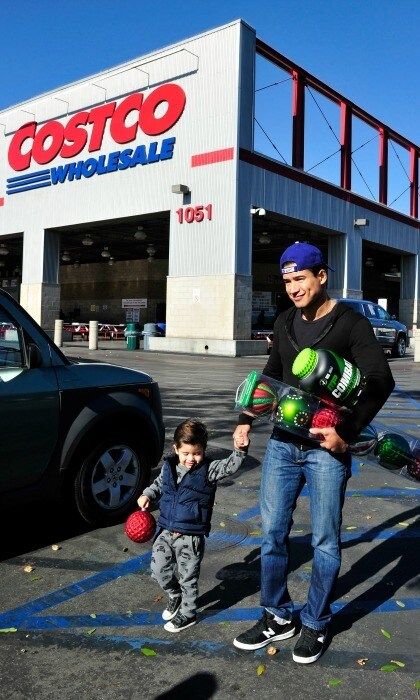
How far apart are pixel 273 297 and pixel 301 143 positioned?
20134mm

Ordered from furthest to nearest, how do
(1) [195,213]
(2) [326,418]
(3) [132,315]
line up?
1. (3) [132,315]
2. (1) [195,213]
3. (2) [326,418]

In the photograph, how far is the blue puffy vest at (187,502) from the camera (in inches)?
119

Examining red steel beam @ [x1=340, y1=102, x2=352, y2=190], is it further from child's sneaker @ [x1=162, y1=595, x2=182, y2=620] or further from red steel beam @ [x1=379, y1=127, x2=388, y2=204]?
child's sneaker @ [x1=162, y1=595, x2=182, y2=620]

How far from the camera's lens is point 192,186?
23.8 meters

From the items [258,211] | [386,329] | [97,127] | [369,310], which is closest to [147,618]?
[369,310]

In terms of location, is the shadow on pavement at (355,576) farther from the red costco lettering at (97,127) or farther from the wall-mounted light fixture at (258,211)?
the red costco lettering at (97,127)

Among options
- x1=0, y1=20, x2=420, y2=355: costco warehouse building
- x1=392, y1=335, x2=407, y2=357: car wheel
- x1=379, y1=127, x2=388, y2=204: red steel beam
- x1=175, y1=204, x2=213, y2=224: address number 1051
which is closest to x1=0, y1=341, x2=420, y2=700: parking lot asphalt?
x1=0, y1=20, x2=420, y2=355: costco warehouse building

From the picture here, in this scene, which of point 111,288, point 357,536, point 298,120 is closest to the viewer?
point 357,536

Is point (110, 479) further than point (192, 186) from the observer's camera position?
No

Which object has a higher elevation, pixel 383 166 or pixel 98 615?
pixel 383 166

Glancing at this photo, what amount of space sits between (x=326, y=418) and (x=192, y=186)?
2233cm

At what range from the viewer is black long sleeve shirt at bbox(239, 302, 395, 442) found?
2.48m

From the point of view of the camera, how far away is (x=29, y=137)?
99.6ft

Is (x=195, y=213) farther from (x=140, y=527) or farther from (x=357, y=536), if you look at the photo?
(x=140, y=527)
